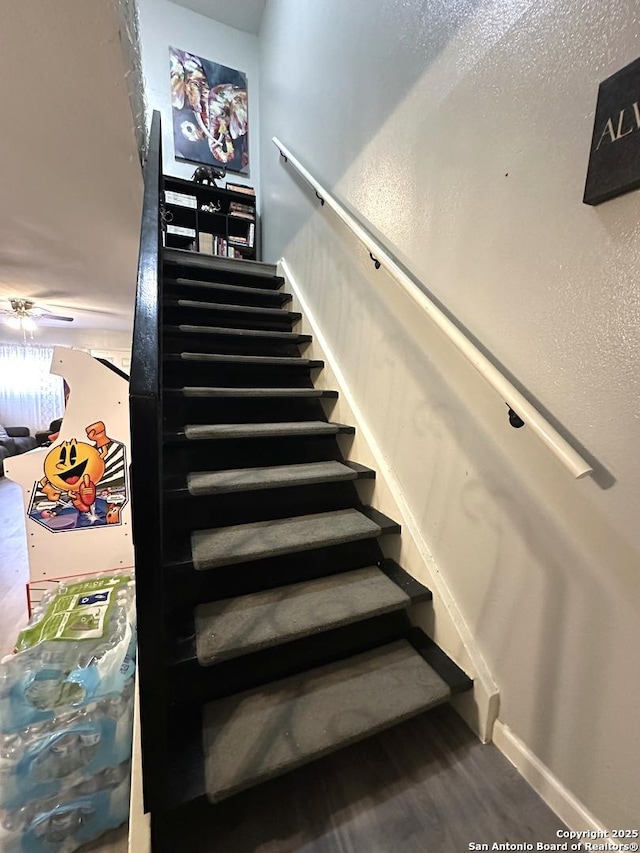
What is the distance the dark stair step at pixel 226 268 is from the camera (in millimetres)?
2262

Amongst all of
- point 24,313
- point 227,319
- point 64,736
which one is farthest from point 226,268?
point 24,313

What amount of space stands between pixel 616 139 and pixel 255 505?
1.39 m

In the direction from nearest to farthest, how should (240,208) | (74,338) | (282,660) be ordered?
(282,660), (240,208), (74,338)

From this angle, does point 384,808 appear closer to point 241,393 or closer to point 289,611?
point 289,611

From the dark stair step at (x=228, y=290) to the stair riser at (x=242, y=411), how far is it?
2.99 feet

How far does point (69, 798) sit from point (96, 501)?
156 cm

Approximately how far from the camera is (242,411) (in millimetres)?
1673

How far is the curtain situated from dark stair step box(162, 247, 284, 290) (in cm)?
598

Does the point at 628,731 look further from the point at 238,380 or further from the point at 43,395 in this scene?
the point at 43,395

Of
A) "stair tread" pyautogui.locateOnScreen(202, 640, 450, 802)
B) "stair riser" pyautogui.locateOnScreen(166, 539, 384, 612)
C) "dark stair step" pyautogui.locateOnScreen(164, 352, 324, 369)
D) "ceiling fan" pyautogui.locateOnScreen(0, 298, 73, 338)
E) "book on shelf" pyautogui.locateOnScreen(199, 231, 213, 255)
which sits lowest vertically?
"stair tread" pyautogui.locateOnScreen(202, 640, 450, 802)

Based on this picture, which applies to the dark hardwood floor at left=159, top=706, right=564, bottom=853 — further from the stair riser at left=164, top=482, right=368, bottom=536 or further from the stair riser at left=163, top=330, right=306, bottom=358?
the stair riser at left=163, top=330, right=306, bottom=358

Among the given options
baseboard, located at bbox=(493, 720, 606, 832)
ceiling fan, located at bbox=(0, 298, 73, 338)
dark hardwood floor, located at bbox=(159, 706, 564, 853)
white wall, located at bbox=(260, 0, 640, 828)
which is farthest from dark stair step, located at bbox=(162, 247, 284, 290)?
ceiling fan, located at bbox=(0, 298, 73, 338)

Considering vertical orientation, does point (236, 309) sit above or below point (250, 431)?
above

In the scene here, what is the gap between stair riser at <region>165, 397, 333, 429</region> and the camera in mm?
1549
